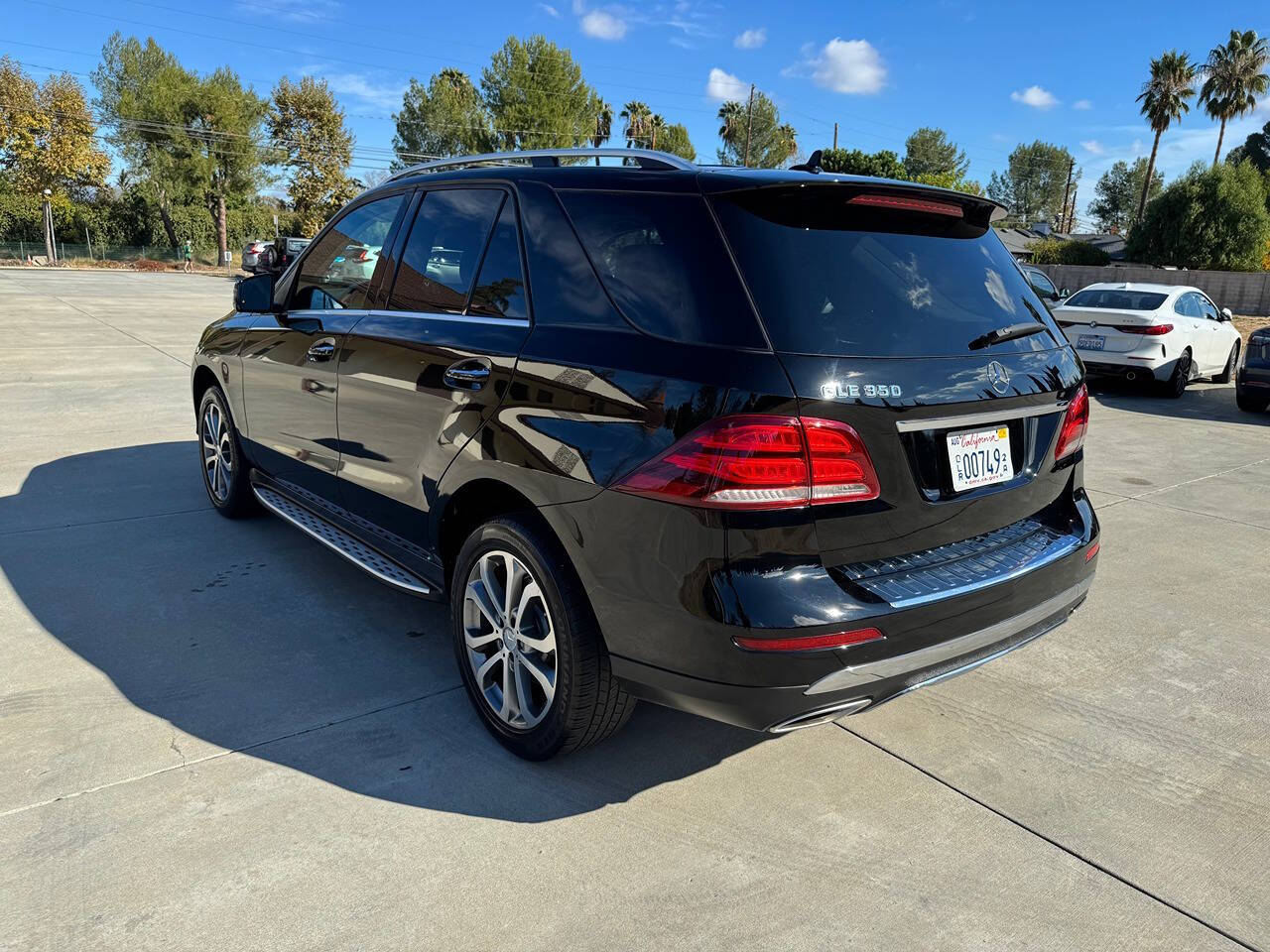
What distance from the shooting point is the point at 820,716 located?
7.79ft

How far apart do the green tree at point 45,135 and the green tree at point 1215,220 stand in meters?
54.9


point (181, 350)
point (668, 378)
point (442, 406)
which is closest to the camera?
point (668, 378)

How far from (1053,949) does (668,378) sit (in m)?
1.67

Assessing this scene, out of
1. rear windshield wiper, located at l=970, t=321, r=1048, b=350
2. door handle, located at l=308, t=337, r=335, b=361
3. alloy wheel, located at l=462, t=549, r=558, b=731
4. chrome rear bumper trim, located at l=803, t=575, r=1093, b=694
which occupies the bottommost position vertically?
alloy wheel, located at l=462, t=549, r=558, b=731

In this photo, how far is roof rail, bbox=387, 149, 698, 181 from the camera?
280cm

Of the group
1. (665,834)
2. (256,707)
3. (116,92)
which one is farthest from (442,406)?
(116,92)

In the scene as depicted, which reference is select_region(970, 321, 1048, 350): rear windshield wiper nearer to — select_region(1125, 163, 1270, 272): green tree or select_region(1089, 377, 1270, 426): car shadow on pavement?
select_region(1089, 377, 1270, 426): car shadow on pavement

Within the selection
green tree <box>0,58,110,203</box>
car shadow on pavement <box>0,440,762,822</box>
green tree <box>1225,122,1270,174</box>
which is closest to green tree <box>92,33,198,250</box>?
green tree <box>0,58,110,203</box>

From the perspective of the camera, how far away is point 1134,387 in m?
13.2

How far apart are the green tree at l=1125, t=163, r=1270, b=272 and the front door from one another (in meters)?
42.8

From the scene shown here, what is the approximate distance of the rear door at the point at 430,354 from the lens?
2934 mm

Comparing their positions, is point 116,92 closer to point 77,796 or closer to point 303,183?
point 303,183

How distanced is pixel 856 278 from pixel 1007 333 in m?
0.62

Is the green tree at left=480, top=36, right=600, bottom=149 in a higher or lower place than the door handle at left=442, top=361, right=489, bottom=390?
higher
